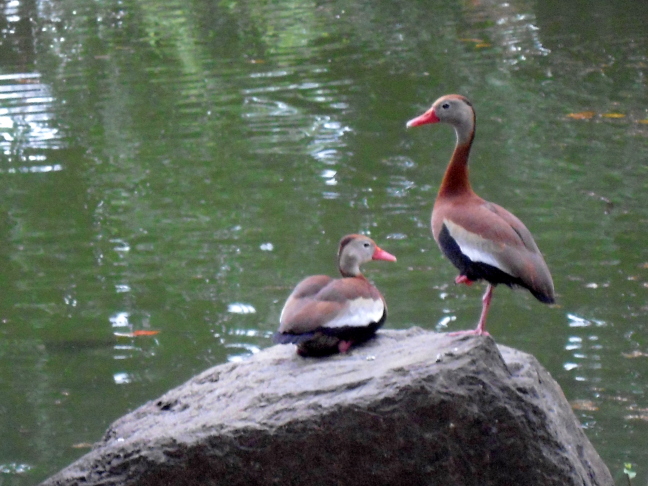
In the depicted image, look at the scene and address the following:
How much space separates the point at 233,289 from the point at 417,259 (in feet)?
4.62

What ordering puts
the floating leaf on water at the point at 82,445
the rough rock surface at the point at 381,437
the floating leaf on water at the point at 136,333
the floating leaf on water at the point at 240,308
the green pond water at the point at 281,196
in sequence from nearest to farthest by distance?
1. the rough rock surface at the point at 381,437
2. the floating leaf on water at the point at 82,445
3. the green pond water at the point at 281,196
4. the floating leaf on water at the point at 136,333
5. the floating leaf on water at the point at 240,308

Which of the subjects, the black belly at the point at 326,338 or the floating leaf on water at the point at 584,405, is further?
the floating leaf on water at the point at 584,405

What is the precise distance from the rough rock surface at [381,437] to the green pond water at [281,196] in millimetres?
1723

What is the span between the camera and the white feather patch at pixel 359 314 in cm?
375

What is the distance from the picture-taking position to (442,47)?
13.7 m

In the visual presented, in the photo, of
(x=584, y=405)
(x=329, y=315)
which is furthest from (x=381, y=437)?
(x=584, y=405)

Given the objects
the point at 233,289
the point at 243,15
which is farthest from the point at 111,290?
the point at 243,15

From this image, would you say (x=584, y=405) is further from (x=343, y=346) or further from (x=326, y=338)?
(x=326, y=338)

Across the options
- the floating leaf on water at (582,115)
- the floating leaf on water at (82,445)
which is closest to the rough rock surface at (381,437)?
the floating leaf on water at (82,445)

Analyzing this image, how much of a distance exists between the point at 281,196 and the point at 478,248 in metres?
4.56

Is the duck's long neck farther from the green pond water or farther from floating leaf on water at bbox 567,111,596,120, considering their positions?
floating leaf on water at bbox 567,111,596,120

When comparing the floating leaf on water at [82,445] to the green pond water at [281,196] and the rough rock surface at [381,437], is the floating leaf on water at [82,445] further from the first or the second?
the rough rock surface at [381,437]

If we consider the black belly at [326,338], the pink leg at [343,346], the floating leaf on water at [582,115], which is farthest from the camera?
the floating leaf on water at [582,115]

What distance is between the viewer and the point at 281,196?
831 centimetres
